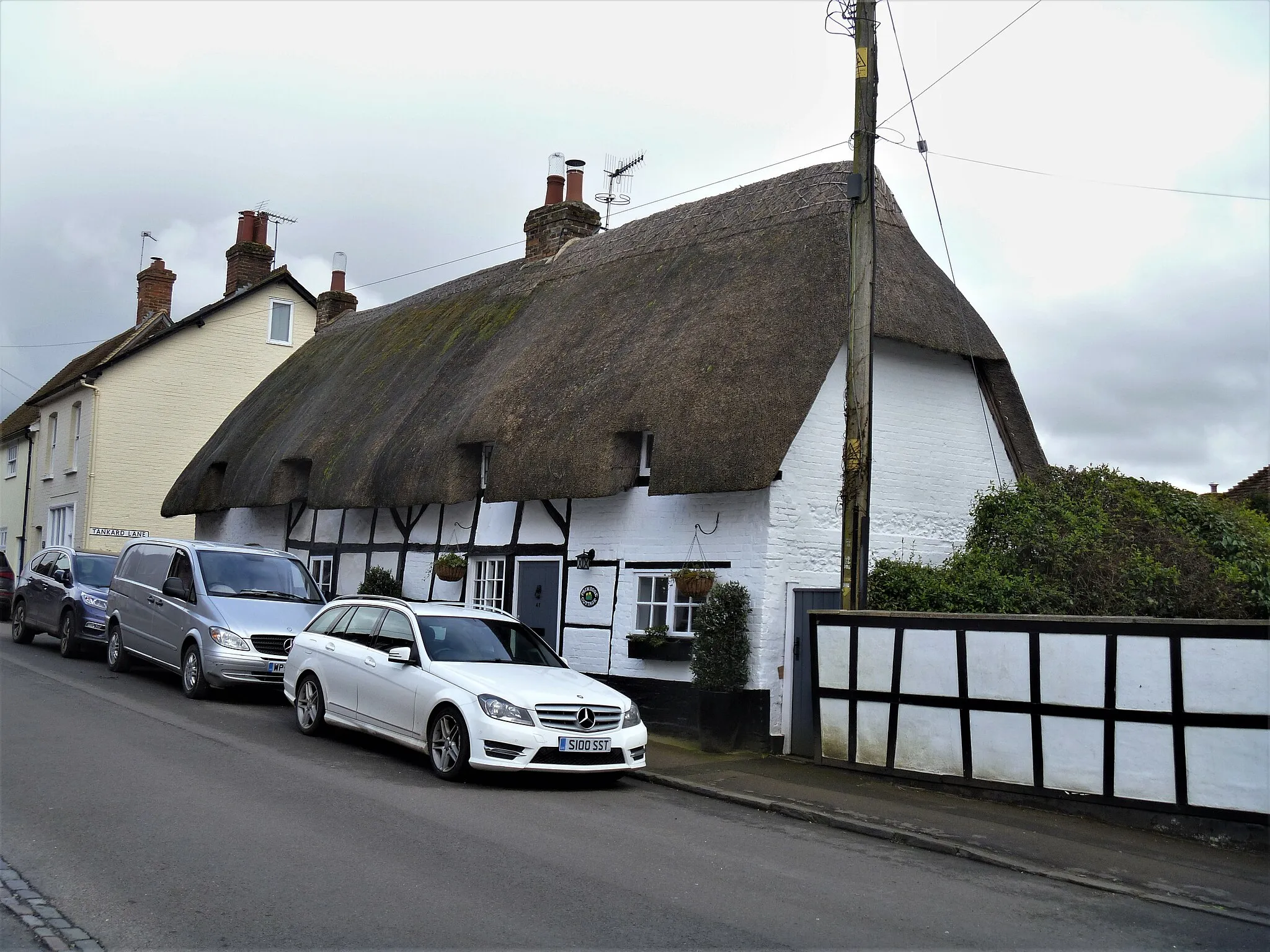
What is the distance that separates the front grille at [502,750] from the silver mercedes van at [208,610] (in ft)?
15.0

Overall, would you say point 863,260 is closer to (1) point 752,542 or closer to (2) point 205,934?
(1) point 752,542

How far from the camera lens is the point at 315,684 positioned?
39.1 feet

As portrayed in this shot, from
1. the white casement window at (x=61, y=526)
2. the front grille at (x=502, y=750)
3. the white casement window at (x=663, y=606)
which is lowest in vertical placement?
the front grille at (x=502, y=750)

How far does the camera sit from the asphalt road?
567 cm

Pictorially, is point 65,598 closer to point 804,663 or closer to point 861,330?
point 804,663

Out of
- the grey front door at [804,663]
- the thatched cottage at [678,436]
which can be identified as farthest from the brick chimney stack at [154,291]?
the grey front door at [804,663]

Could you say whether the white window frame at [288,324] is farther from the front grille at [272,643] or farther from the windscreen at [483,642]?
the windscreen at [483,642]

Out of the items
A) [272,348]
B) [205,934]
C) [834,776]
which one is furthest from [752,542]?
[272,348]

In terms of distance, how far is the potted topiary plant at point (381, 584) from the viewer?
1836 cm

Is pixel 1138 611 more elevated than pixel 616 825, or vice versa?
pixel 1138 611

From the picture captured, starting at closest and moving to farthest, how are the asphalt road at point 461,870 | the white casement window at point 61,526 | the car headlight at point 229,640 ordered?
the asphalt road at point 461,870
the car headlight at point 229,640
the white casement window at point 61,526

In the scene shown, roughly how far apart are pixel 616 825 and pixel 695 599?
5.34 metres

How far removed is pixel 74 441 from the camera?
31828 millimetres

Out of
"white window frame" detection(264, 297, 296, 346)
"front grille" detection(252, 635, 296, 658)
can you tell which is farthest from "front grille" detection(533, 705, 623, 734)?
"white window frame" detection(264, 297, 296, 346)
